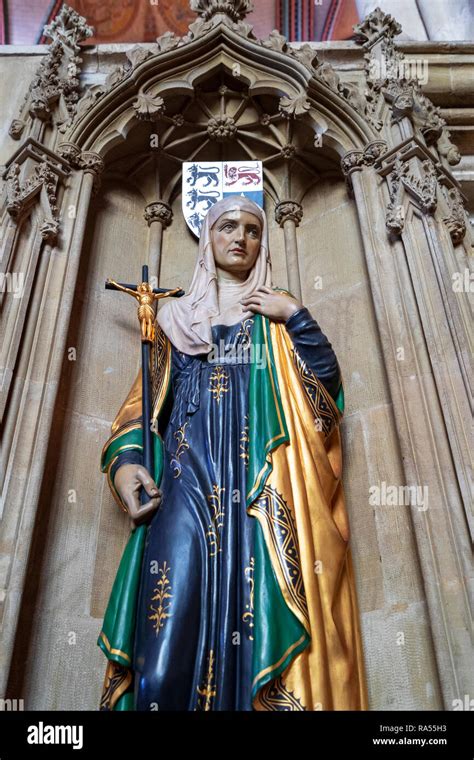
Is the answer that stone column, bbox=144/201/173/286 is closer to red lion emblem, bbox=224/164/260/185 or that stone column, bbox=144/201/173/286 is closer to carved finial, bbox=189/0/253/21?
red lion emblem, bbox=224/164/260/185

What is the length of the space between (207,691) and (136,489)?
795 mm

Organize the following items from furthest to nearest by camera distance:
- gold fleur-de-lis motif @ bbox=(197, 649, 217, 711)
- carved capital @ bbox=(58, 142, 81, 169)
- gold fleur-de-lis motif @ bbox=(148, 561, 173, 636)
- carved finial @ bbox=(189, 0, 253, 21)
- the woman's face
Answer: carved finial @ bbox=(189, 0, 253, 21) → carved capital @ bbox=(58, 142, 81, 169) → the woman's face → gold fleur-de-lis motif @ bbox=(148, 561, 173, 636) → gold fleur-de-lis motif @ bbox=(197, 649, 217, 711)

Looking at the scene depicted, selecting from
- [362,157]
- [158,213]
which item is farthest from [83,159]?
[362,157]

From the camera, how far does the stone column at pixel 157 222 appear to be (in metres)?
4.62

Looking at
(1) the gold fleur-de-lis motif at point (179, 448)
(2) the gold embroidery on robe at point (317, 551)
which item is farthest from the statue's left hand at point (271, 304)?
(1) the gold fleur-de-lis motif at point (179, 448)

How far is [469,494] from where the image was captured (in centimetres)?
300

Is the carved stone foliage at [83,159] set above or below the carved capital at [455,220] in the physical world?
above

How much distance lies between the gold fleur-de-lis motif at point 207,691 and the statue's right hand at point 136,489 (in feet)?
2.02

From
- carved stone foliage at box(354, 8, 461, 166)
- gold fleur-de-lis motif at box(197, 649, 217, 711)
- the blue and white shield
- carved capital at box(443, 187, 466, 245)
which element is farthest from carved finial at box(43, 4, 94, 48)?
gold fleur-de-lis motif at box(197, 649, 217, 711)

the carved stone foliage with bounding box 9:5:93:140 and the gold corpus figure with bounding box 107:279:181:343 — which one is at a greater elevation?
the carved stone foliage with bounding box 9:5:93:140

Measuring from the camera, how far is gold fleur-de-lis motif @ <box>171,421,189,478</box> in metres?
2.99

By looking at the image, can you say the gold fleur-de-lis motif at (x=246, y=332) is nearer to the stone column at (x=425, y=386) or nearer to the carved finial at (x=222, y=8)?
the stone column at (x=425, y=386)

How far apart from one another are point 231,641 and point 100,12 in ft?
18.7
